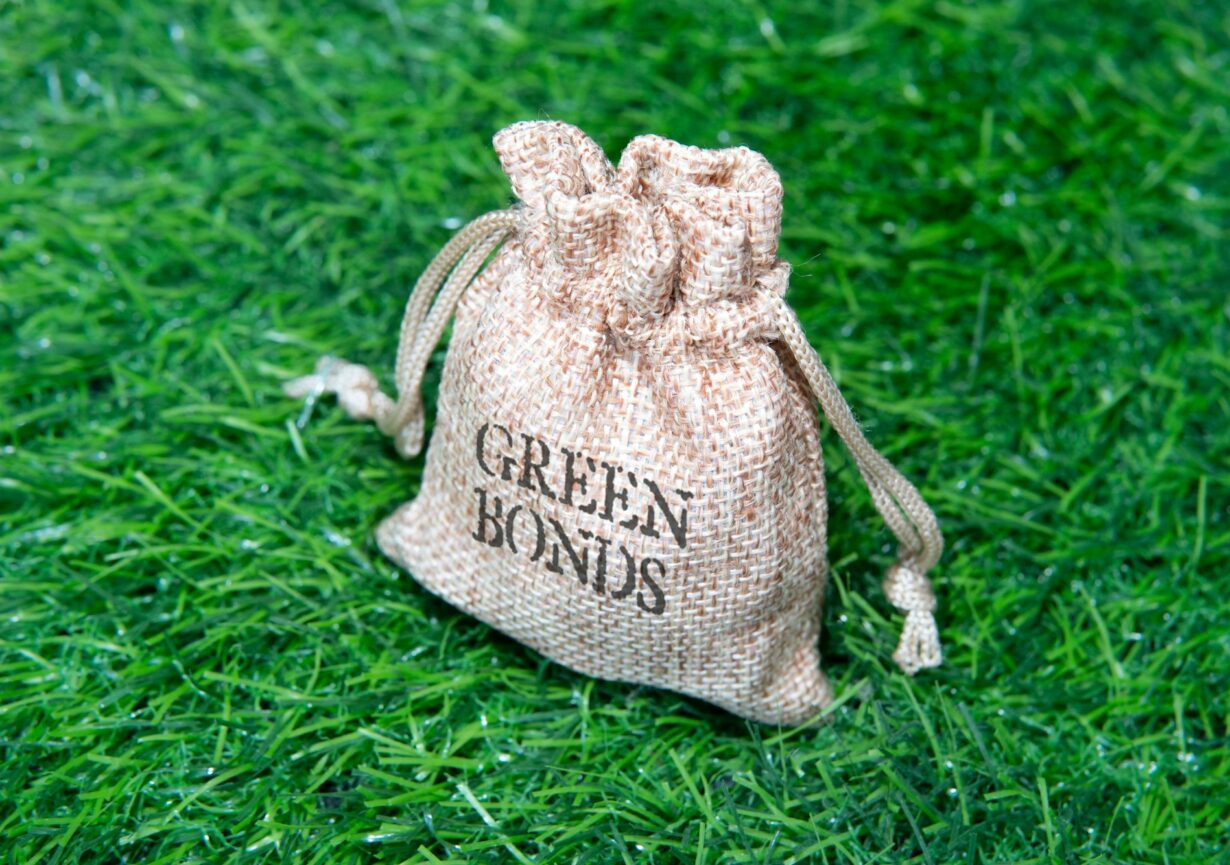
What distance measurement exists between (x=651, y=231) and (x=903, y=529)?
17.0 inches

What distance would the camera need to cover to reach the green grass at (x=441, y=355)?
51.1 inches

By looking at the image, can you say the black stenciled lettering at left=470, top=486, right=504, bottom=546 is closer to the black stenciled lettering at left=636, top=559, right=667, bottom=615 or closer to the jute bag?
the jute bag

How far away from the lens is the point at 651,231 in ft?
3.71

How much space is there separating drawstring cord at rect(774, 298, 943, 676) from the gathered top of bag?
0.08 meters

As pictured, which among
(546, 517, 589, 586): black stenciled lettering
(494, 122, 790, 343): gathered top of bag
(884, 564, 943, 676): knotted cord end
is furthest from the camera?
(884, 564, 943, 676): knotted cord end

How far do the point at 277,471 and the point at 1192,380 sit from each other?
3.67ft

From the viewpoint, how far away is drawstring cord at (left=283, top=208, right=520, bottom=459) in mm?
1313

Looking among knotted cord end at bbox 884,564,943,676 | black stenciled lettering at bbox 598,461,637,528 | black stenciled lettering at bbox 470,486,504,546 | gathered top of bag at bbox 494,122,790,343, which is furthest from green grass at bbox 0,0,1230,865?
gathered top of bag at bbox 494,122,790,343

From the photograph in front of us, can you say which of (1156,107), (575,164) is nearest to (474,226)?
(575,164)

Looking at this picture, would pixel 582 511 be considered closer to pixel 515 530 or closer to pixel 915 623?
pixel 515 530

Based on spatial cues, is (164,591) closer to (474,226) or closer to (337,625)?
(337,625)

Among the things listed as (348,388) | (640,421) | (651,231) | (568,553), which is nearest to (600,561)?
(568,553)

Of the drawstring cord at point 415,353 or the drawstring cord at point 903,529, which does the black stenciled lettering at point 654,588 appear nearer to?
the drawstring cord at point 903,529

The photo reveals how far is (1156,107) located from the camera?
6.64 ft
